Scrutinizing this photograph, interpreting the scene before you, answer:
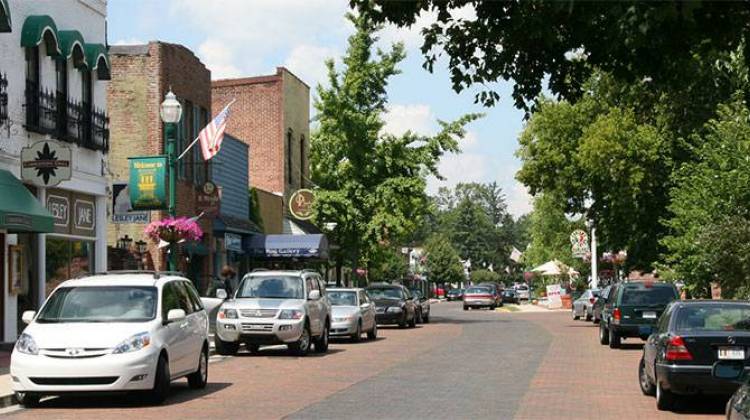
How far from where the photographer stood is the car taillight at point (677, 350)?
1479 cm

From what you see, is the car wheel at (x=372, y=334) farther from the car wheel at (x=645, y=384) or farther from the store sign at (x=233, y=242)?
the car wheel at (x=645, y=384)

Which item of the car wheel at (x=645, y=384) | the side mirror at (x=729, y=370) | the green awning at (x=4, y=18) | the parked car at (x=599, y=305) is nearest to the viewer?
the side mirror at (x=729, y=370)

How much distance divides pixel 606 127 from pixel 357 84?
11.2 m

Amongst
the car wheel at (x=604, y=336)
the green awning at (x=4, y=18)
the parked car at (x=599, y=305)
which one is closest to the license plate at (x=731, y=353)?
the green awning at (x=4, y=18)

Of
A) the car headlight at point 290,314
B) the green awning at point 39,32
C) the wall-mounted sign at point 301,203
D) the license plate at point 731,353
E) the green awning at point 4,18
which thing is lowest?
the license plate at point 731,353

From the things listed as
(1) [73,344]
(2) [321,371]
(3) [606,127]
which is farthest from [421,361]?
(3) [606,127]

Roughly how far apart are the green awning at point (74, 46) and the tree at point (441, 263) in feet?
346

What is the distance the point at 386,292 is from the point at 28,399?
26865mm

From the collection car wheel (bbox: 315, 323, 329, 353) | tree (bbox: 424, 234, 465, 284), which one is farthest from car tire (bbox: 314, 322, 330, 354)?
tree (bbox: 424, 234, 465, 284)

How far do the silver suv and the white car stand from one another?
23.2 ft

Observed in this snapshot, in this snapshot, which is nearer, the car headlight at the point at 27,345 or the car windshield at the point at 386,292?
the car headlight at the point at 27,345

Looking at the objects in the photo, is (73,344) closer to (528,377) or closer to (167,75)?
(528,377)

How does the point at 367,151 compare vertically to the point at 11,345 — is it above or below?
above

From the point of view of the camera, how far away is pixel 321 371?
21562 millimetres
